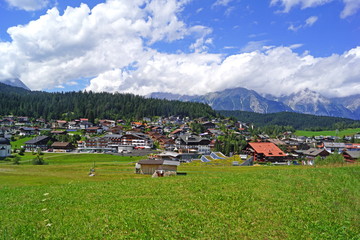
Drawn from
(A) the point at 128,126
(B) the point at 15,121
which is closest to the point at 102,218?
(A) the point at 128,126

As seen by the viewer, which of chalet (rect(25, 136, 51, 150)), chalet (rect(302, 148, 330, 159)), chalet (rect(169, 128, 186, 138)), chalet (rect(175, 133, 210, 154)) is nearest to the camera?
chalet (rect(302, 148, 330, 159))

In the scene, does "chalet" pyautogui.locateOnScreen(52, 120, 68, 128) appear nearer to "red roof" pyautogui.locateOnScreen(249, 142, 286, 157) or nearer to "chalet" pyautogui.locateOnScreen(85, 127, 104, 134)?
"chalet" pyautogui.locateOnScreen(85, 127, 104, 134)

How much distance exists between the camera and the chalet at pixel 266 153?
4099 inches

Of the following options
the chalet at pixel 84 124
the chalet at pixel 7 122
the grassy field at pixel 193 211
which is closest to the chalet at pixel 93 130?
the chalet at pixel 84 124

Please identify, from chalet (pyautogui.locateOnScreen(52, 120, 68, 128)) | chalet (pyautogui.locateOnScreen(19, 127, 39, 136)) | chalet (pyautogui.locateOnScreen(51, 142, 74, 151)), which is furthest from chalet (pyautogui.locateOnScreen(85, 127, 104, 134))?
chalet (pyautogui.locateOnScreen(51, 142, 74, 151))

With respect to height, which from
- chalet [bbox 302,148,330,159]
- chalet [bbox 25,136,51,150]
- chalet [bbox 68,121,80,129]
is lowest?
chalet [bbox 302,148,330,159]

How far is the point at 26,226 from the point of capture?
15.1 meters

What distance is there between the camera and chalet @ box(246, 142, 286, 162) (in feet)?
342

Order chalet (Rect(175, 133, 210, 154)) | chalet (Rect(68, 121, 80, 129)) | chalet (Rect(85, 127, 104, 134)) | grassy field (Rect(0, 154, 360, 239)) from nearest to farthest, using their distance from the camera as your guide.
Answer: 1. grassy field (Rect(0, 154, 360, 239))
2. chalet (Rect(175, 133, 210, 154))
3. chalet (Rect(85, 127, 104, 134))
4. chalet (Rect(68, 121, 80, 129))

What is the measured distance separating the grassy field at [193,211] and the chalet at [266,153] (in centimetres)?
8114

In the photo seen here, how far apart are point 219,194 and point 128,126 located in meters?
182

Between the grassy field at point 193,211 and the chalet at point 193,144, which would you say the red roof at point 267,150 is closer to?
the chalet at point 193,144

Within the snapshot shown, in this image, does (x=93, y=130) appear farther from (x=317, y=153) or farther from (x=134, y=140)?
(x=317, y=153)

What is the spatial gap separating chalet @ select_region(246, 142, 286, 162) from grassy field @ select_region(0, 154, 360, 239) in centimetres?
8114
